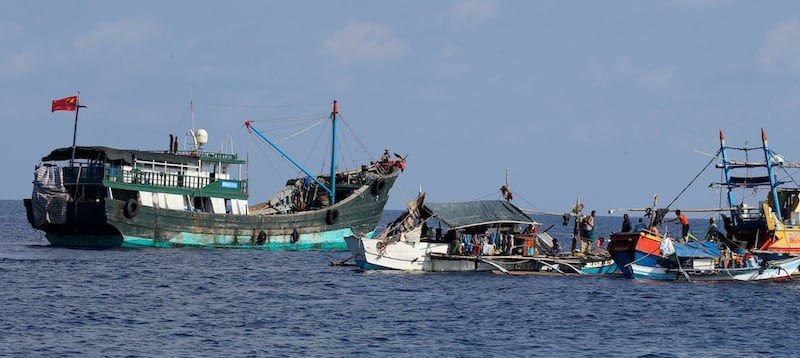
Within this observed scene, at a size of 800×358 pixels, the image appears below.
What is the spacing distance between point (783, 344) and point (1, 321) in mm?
22292

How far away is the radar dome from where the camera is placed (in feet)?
207

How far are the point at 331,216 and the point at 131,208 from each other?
12.7 metres

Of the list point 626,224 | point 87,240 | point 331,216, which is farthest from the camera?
point 331,216

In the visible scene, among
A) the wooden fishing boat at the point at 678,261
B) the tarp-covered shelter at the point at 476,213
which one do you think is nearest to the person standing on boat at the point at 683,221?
the wooden fishing boat at the point at 678,261

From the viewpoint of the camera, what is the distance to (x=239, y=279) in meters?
46.7

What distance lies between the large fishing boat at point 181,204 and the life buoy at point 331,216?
0.19 feet

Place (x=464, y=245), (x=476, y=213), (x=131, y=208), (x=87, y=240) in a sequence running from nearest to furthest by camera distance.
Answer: (x=464, y=245) < (x=476, y=213) < (x=131, y=208) < (x=87, y=240)

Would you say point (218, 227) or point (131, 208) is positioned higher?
point (131, 208)

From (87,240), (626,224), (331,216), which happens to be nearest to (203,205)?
(87,240)

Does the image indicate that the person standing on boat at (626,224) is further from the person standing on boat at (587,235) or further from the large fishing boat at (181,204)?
the large fishing boat at (181,204)

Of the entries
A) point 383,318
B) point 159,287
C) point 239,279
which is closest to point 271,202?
point 239,279

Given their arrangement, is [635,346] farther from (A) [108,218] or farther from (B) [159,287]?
(A) [108,218]

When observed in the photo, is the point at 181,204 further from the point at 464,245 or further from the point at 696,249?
the point at 696,249

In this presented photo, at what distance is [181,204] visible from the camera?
60250mm
